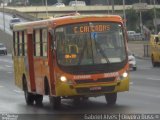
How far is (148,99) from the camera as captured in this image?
2064 centimetres

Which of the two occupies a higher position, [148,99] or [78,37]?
[78,37]

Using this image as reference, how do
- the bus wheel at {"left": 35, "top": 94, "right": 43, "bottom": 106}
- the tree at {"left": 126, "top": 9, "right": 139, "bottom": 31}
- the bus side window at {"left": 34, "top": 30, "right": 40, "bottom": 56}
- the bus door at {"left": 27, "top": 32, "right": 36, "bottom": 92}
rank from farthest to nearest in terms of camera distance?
1. the tree at {"left": 126, "top": 9, "right": 139, "bottom": 31}
2. the bus wheel at {"left": 35, "top": 94, "right": 43, "bottom": 106}
3. the bus door at {"left": 27, "top": 32, "right": 36, "bottom": 92}
4. the bus side window at {"left": 34, "top": 30, "right": 40, "bottom": 56}

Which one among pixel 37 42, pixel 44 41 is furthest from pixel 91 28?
pixel 37 42

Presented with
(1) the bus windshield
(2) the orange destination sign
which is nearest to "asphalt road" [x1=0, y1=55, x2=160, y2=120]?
(1) the bus windshield

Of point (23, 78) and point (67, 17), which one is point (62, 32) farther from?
point (23, 78)

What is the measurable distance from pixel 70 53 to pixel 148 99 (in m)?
3.21

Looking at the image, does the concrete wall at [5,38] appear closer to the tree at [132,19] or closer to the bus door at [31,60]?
the tree at [132,19]

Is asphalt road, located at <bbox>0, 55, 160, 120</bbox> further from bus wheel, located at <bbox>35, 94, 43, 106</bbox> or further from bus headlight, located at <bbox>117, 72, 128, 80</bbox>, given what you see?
bus headlight, located at <bbox>117, 72, 128, 80</bbox>

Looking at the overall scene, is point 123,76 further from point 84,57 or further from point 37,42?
point 37,42

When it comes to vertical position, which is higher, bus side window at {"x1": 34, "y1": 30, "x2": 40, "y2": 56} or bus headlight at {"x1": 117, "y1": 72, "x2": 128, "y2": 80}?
bus side window at {"x1": 34, "y1": 30, "x2": 40, "y2": 56}

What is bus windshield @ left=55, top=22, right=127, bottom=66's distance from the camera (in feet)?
61.5

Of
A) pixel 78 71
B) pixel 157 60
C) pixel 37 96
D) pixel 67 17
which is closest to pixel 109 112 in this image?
pixel 78 71

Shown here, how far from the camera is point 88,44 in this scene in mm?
18828

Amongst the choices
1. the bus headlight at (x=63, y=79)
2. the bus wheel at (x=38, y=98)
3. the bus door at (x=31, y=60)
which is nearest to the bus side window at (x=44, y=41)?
the bus headlight at (x=63, y=79)
